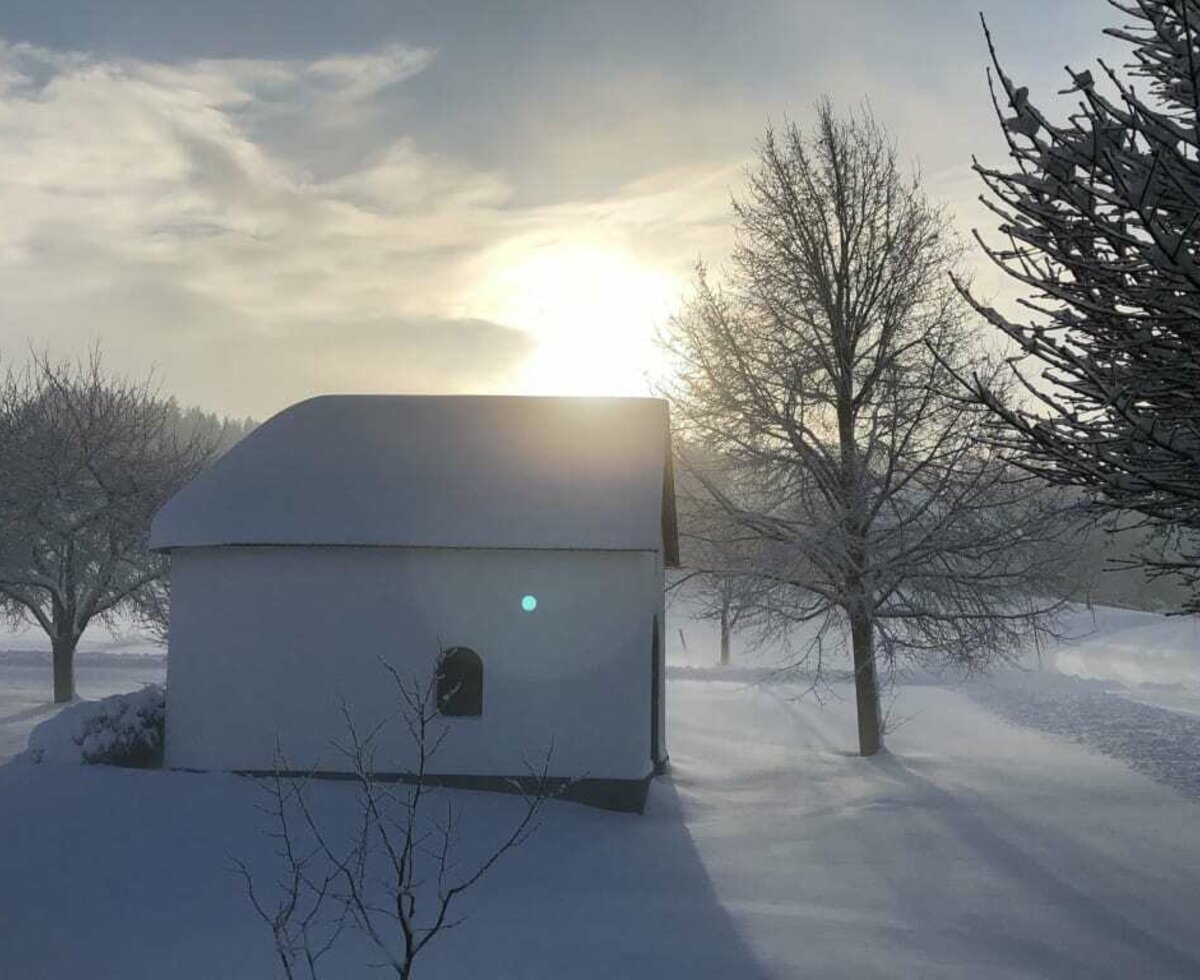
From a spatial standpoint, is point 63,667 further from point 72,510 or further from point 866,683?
point 866,683

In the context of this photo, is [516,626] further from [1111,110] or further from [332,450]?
[1111,110]

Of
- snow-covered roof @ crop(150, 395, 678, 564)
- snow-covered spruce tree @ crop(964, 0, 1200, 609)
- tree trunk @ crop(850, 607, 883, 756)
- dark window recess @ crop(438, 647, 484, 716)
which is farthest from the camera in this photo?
tree trunk @ crop(850, 607, 883, 756)

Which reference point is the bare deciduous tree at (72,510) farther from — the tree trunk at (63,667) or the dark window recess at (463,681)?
the dark window recess at (463,681)

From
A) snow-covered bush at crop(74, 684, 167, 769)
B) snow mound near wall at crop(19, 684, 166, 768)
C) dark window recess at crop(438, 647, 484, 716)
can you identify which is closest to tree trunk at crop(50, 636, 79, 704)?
snow mound near wall at crop(19, 684, 166, 768)

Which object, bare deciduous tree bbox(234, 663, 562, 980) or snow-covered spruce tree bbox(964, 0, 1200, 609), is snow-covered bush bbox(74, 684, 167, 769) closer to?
bare deciduous tree bbox(234, 663, 562, 980)

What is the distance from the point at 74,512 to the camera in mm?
26344

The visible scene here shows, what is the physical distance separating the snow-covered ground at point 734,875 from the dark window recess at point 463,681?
4.41ft

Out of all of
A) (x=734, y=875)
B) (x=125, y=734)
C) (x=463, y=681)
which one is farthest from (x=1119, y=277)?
(x=125, y=734)

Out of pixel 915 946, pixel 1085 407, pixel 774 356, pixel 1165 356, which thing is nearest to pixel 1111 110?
pixel 1165 356

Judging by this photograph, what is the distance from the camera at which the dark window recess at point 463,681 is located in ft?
47.1

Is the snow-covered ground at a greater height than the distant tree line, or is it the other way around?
the distant tree line

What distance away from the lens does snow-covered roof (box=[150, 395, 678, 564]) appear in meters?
14.3

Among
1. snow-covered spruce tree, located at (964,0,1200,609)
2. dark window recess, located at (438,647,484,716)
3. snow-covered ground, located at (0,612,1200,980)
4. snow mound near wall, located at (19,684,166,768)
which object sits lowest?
snow-covered ground, located at (0,612,1200,980)

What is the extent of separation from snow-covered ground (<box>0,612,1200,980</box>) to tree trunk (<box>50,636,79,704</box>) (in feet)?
26.5
